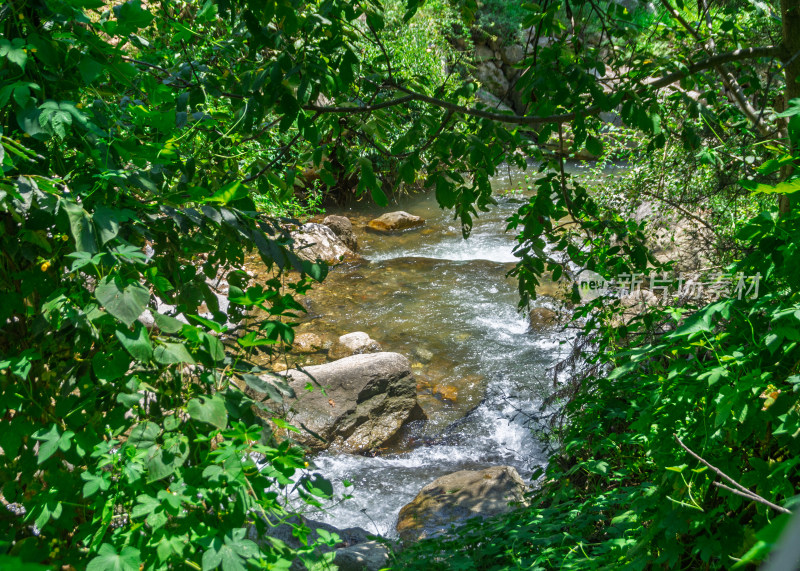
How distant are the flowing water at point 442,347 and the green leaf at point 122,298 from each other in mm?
2201

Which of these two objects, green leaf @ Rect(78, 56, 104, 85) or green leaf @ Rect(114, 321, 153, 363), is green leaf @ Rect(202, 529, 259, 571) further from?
green leaf @ Rect(78, 56, 104, 85)

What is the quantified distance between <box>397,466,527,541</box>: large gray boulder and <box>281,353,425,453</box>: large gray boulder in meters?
1.24

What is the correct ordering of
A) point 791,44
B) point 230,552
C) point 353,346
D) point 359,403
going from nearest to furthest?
point 230,552, point 791,44, point 359,403, point 353,346

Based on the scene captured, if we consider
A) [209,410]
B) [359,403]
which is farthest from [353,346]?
[209,410]

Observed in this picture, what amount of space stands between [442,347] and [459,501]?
3.15 meters

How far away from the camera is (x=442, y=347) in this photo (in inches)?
274

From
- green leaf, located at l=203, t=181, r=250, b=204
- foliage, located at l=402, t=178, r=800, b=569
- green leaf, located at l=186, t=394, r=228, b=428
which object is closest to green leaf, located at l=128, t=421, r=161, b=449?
green leaf, located at l=186, t=394, r=228, b=428

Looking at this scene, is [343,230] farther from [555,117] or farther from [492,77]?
[492,77]

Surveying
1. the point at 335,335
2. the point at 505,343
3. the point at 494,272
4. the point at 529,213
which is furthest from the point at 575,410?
the point at 494,272

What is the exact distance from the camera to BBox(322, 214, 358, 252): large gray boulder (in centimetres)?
1029

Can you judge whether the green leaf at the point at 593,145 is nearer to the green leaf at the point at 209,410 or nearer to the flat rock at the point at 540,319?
the green leaf at the point at 209,410

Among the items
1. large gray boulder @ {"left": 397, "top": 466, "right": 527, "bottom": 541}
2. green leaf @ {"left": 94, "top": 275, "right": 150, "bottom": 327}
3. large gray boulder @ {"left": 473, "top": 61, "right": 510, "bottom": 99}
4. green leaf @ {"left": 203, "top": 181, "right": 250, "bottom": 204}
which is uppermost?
large gray boulder @ {"left": 473, "top": 61, "right": 510, "bottom": 99}

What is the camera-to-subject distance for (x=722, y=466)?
1.57 metres

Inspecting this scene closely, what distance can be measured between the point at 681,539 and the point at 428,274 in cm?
749
